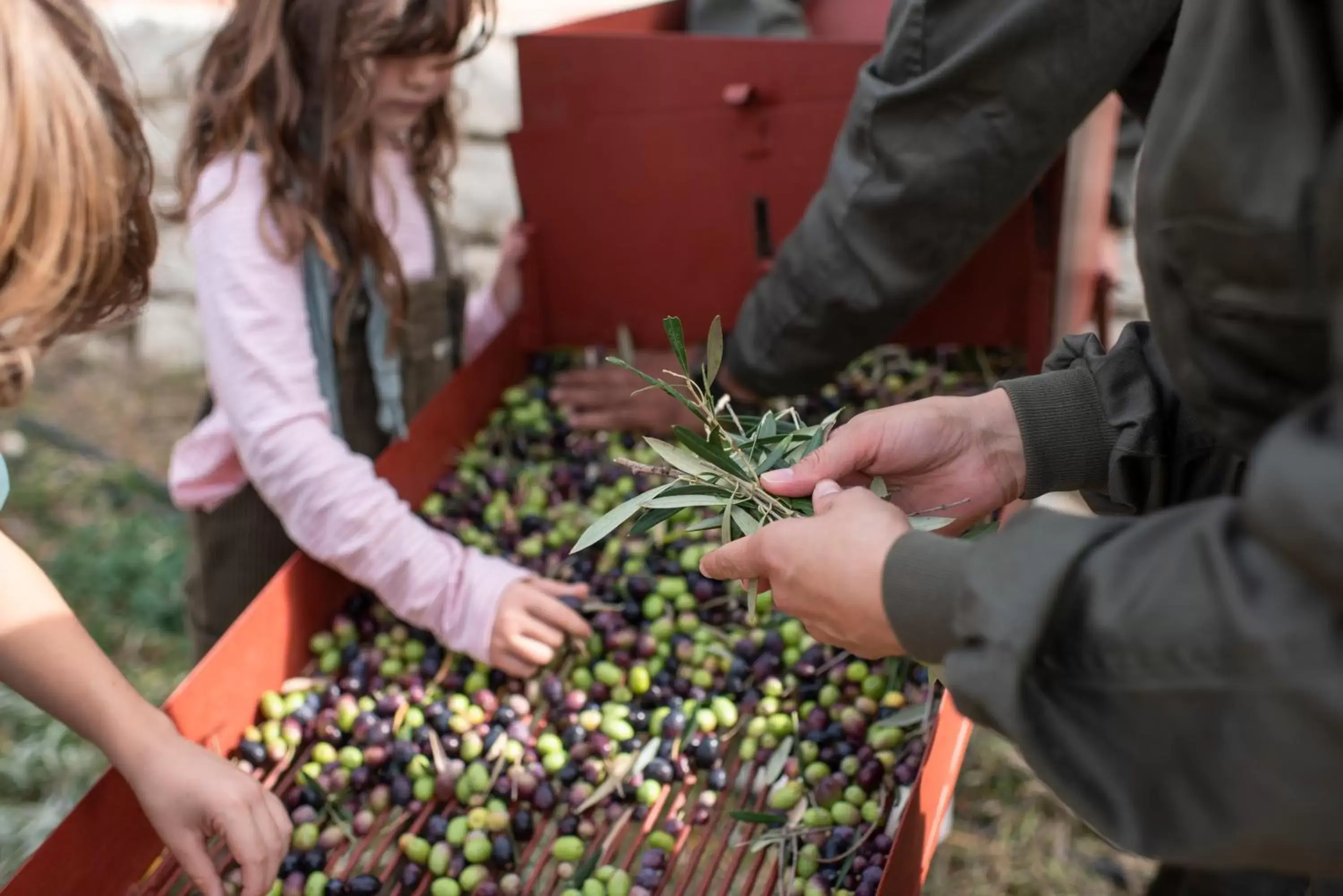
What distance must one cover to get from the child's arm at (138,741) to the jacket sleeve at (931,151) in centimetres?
109

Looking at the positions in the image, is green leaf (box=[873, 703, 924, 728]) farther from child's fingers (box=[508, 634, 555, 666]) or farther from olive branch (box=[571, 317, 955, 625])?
child's fingers (box=[508, 634, 555, 666])

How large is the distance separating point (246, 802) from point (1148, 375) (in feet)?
3.67

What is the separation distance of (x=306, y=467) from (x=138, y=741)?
1.82 ft

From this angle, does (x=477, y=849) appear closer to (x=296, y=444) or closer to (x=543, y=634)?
(x=543, y=634)

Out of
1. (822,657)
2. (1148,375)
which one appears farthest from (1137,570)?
(822,657)

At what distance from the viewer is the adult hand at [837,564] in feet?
3.01

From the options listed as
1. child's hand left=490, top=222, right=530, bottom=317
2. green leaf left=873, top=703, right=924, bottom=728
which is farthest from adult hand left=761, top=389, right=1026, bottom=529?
child's hand left=490, top=222, right=530, bottom=317

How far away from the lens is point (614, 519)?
120 centimetres

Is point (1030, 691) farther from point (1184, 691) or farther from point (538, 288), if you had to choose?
point (538, 288)

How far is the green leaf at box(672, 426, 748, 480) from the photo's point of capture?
121cm

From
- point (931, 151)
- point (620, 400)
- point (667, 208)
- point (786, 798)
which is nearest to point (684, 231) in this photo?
point (667, 208)

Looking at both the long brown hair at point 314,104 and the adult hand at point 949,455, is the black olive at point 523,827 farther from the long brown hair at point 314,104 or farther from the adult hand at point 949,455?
the long brown hair at point 314,104

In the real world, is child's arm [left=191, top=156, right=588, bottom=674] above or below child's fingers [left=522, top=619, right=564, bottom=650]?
above

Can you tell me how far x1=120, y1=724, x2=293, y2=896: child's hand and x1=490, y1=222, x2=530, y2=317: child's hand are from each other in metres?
1.27
